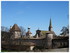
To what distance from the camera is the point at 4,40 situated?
585cm

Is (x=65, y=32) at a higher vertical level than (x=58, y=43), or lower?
higher

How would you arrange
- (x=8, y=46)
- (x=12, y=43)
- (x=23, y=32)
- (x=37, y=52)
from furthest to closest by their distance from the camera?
(x=23, y=32)
(x=12, y=43)
(x=8, y=46)
(x=37, y=52)

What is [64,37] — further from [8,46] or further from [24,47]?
[8,46]

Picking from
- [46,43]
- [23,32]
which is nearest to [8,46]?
[46,43]

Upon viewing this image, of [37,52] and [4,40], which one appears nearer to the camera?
[37,52]

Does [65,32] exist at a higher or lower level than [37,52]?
higher

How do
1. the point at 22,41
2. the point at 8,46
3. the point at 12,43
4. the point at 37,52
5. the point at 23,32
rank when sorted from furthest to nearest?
the point at 23,32
the point at 22,41
the point at 12,43
the point at 8,46
the point at 37,52

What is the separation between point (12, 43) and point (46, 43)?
1.14 m

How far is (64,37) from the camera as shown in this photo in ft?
20.2

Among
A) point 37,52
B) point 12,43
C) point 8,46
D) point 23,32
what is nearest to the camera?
point 37,52

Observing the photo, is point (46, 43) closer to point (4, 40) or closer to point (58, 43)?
point (58, 43)

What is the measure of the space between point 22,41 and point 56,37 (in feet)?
3.99

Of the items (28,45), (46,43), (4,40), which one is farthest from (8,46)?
(46,43)

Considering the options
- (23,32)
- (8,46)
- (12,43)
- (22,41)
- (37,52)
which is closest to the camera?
(37,52)
